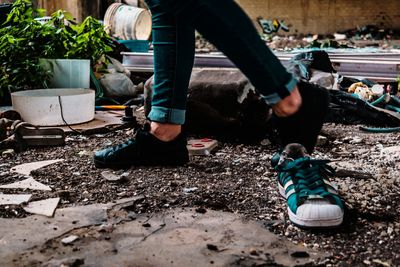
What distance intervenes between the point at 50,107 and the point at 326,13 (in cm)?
1005

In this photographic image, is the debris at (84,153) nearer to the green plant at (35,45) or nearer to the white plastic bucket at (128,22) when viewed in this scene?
the green plant at (35,45)

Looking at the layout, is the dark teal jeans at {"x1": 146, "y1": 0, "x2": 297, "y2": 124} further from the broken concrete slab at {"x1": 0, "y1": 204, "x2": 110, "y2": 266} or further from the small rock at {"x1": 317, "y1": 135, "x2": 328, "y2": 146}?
the small rock at {"x1": 317, "y1": 135, "x2": 328, "y2": 146}

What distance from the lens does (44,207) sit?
5.06 ft

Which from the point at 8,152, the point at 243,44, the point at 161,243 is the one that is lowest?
the point at 8,152

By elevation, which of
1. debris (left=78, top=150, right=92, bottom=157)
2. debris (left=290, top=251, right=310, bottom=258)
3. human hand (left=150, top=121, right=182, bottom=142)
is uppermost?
human hand (left=150, top=121, right=182, bottom=142)

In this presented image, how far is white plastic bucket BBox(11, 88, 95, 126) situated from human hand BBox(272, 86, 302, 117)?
175 centimetres

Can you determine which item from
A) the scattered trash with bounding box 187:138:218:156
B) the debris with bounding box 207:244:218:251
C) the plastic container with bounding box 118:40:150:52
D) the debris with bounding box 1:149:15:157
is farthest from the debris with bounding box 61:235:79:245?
the plastic container with bounding box 118:40:150:52

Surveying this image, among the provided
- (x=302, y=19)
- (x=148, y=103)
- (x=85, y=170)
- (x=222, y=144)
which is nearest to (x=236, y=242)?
(x=85, y=170)

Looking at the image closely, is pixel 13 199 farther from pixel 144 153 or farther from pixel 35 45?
pixel 35 45

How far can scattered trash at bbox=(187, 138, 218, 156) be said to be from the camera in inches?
87.8

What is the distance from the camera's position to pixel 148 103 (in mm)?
2674

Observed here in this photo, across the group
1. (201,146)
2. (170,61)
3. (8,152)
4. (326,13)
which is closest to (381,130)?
(201,146)

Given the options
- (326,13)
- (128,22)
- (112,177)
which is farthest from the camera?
(326,13)

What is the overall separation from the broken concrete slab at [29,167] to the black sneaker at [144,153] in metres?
0.26
